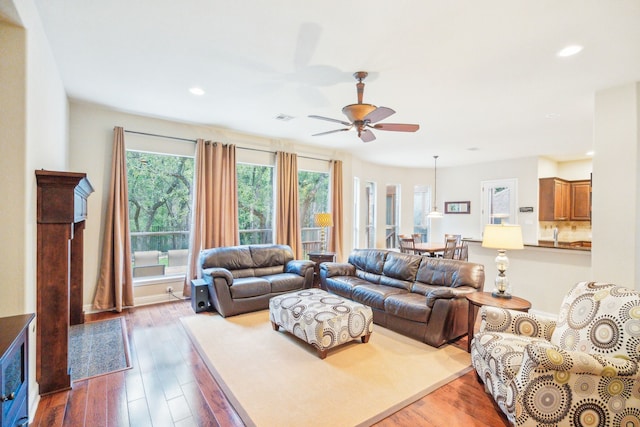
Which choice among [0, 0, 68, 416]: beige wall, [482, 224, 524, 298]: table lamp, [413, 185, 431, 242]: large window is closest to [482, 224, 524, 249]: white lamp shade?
[482, 224, 524, 298]: table lamp

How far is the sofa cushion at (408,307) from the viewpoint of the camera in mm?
3278

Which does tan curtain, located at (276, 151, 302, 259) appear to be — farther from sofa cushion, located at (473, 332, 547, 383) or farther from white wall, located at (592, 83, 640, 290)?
white wall, located at (592, 83, 640, 290)

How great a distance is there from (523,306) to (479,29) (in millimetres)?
2476

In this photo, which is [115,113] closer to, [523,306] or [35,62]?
[35,62]

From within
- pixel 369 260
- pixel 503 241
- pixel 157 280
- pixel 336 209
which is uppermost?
pixel 336 209

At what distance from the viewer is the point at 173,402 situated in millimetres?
2273

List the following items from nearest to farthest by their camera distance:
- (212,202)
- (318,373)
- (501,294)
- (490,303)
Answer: (318,373) < (490,303) < (501,294) < (212,202)

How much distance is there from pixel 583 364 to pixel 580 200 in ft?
23.9

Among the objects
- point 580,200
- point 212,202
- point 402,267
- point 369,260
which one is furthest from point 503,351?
point 580,200

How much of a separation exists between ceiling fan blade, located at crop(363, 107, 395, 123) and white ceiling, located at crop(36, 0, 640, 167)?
435 mm

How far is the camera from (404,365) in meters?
2.84

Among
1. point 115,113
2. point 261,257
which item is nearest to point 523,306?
point 261,257

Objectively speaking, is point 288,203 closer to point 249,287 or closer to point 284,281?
point 284,281

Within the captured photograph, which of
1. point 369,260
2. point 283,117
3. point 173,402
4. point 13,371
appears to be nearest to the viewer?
point 13,371
